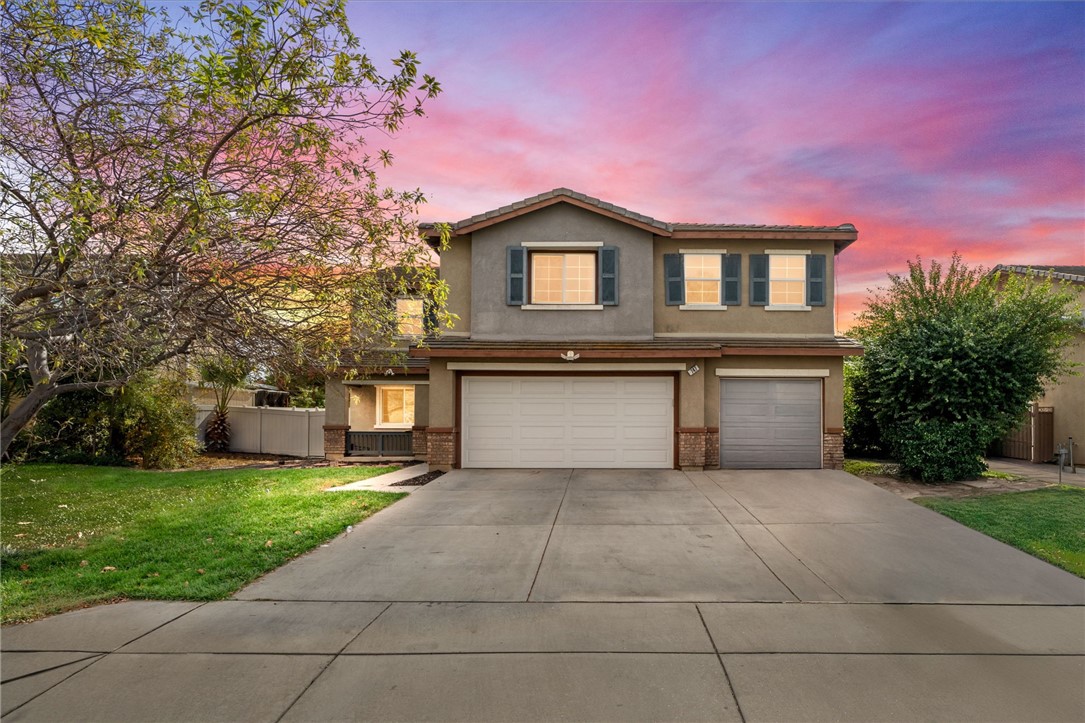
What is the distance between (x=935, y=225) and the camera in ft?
50.3

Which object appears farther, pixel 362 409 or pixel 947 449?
pixel 362 409

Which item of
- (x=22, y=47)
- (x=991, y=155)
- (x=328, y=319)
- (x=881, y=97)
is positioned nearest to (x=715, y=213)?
(x=881, y=97)

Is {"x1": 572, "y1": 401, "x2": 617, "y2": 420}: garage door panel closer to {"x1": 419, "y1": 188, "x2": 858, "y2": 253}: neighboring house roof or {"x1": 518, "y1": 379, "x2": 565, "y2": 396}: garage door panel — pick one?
{"x1": 518, "y1": 379, "x2": 565, "y2": 396}: garage door panel

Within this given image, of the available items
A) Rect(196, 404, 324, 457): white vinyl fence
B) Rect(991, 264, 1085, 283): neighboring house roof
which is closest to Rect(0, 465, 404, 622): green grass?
Rect(196, 404, 324, 457): white vinyl fence

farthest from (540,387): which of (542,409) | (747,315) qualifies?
(747,315)

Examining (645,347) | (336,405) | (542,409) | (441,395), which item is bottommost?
(336,405)

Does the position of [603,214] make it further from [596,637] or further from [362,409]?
[596,637]

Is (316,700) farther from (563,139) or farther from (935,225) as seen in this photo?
(935,225)

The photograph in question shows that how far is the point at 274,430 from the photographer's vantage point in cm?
2023

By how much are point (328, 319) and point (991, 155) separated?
575 inches

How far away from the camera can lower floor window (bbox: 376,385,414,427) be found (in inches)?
717

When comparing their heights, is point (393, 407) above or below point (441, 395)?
below

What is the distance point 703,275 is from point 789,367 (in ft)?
10.5

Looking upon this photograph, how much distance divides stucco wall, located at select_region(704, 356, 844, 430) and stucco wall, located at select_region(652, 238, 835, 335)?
861 millimetres
